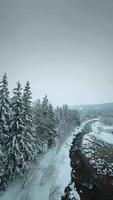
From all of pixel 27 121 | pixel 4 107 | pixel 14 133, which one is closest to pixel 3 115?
pixel 4 107

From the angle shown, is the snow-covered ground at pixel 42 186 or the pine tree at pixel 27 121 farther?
the pine tree at pixel 27 121

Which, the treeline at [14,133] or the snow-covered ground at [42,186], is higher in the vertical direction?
the treeline at [14,133]

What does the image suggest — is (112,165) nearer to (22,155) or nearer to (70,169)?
(70,169)

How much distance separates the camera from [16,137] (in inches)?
858

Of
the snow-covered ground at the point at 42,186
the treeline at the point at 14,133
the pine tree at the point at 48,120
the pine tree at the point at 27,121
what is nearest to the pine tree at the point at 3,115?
the treeline at the point at 14,133

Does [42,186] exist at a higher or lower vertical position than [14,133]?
lower

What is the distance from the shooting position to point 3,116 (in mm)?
18844

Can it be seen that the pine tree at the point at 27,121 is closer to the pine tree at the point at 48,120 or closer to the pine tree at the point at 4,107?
the pine tree at the point at 4,107

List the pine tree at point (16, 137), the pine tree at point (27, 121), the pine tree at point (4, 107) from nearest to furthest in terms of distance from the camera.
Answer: the pine tree at point (4, 107) → the pine tree at point (16, 137) → the pine tree at point (27, 121)

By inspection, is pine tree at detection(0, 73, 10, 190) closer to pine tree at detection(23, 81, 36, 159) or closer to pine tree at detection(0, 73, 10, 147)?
pine tree at detection(0, 73, 10, 147)

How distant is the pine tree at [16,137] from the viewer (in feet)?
69.4

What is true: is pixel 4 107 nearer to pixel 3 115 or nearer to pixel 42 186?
pixel 3 115

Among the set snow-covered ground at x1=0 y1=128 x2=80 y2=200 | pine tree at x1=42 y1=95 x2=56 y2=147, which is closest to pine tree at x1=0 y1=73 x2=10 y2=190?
snow-covered ground at x1=0 y1=128 x2=80 y2=200

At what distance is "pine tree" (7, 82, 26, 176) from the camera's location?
833 inches
